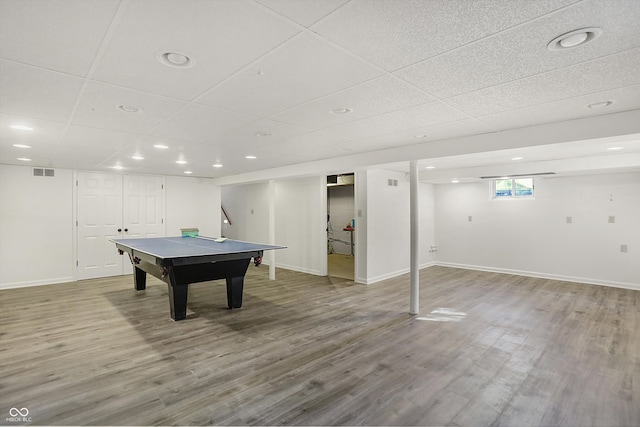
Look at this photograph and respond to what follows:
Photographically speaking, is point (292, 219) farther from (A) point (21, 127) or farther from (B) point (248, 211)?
(A) point (21, 127)

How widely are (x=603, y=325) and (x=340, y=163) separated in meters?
4.06

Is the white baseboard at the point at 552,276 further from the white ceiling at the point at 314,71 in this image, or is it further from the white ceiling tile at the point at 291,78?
the white ceiling tile at the point at 291,78

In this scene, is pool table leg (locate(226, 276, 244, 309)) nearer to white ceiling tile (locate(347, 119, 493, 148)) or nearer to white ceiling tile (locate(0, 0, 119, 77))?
white ceiling tile (locate(347, 119, 493, 148))

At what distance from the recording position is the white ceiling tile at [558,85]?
1841 millimetres

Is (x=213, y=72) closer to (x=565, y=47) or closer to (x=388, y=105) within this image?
(x=388, y=105)

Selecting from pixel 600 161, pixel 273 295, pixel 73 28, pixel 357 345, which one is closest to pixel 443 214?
pixel 600 161

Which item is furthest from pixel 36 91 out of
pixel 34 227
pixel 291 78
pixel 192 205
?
pixel 192 205

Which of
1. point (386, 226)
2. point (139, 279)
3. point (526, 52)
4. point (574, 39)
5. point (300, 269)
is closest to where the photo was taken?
point (574, 39)

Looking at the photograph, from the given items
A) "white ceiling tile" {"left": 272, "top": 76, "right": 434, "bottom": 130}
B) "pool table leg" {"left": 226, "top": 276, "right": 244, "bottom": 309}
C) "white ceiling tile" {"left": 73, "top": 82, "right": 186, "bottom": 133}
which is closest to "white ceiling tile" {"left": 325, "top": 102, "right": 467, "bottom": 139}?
"white ceiling tile" {"left": 272, "top": 76, "right": 434, "bottom": 130}

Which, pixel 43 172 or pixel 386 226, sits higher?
pixel 43 172

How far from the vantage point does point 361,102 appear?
249 centimetres

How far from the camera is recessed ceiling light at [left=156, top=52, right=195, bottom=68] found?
170 centimetres

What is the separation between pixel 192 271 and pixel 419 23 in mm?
3757

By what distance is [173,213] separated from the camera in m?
7.84
